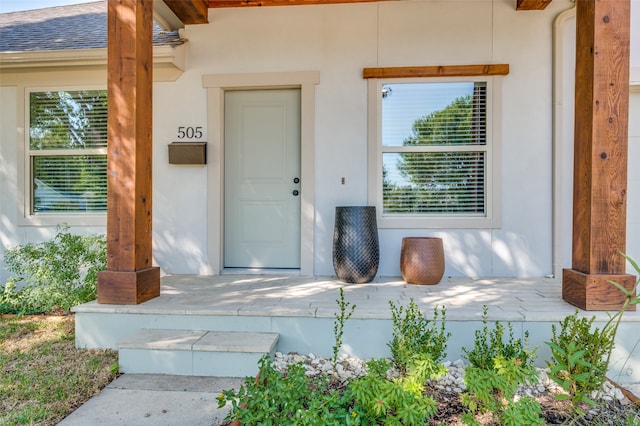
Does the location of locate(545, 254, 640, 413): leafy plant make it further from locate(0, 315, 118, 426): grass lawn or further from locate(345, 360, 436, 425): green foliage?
locate(0, 315, 118, 426): grass lawn

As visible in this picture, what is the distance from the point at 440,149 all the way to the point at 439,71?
78 cm

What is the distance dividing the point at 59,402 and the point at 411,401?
6.11ft

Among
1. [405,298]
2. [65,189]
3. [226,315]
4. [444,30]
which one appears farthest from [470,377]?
[65,189]

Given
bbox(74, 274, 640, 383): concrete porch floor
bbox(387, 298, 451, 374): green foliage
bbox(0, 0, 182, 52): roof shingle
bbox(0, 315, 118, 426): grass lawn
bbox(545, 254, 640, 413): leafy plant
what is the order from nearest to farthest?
bbox(545, 254, 640, 413): leafy plant → bbox(0, 315, 118, 426): grass lawn → bbox(387, 298, 451, 374): green foliage → bbox(74, 274, 640, 383): concrete porch floor → bbox(0, 0, 182, 52): roof shingle

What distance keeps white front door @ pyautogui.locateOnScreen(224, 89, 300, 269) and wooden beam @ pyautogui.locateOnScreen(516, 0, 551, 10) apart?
2375 millimetres

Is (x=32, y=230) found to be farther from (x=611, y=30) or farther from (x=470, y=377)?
(x=611, y=30)

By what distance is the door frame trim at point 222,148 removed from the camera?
3879 millimetres

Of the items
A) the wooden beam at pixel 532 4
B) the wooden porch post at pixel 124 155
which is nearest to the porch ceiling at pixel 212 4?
the wooden beam at pixel 532 4

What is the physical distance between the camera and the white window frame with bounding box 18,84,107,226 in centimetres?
409

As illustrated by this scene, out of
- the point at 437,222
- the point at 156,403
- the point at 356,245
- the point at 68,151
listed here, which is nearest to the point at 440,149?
the point at 437,222

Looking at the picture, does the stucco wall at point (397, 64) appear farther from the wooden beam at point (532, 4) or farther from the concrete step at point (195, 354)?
the concrete step at point (195, 354)

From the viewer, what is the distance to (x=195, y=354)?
2.30m

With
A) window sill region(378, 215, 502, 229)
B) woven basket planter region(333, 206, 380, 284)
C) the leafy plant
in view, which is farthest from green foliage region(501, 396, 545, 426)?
window sill region(378, 215, 502, 229)

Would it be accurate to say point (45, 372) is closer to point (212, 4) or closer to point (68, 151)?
point (68, 151)
